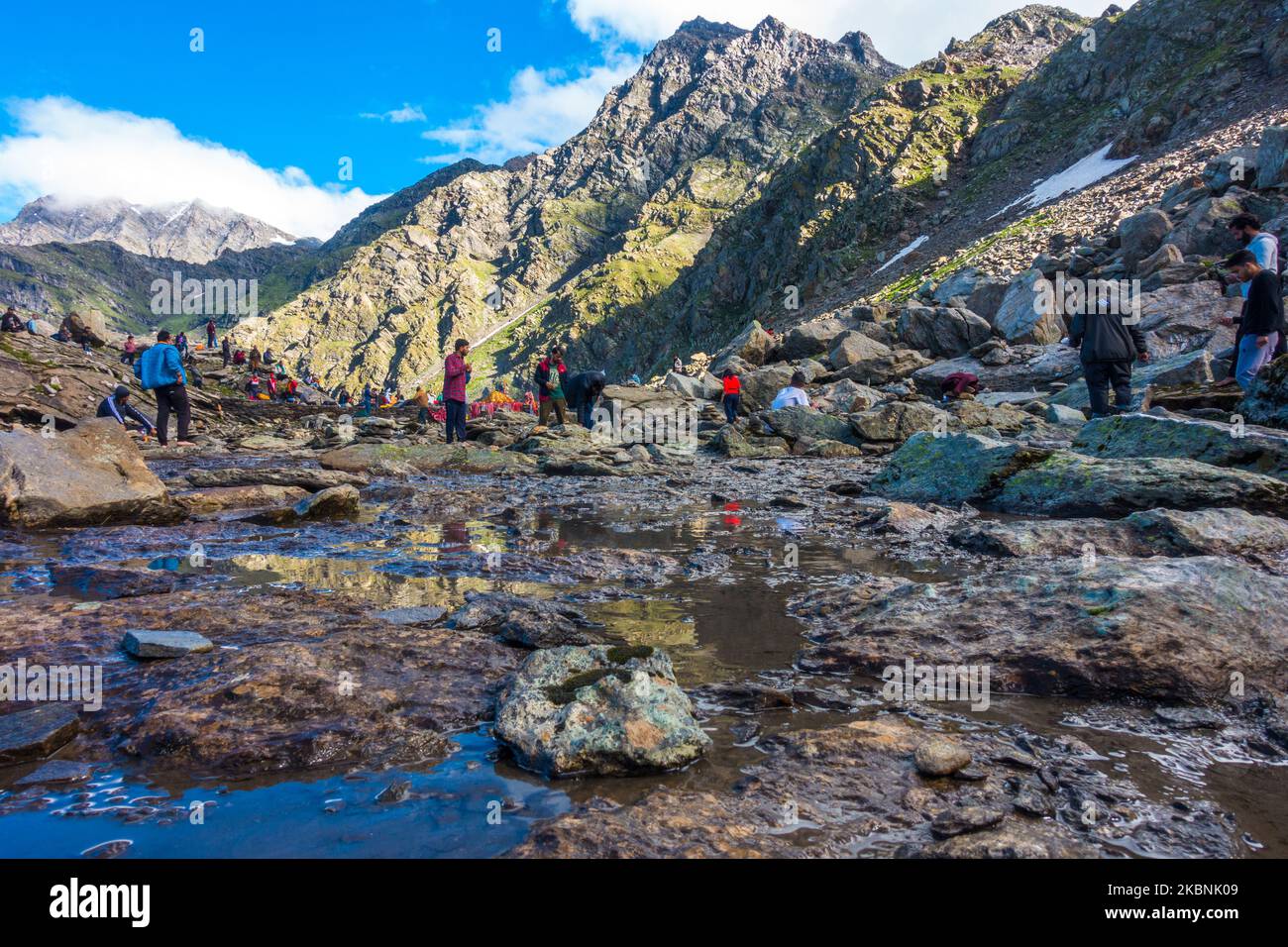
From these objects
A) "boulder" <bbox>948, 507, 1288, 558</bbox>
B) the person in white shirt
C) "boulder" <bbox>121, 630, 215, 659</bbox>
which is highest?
the person in white shirt

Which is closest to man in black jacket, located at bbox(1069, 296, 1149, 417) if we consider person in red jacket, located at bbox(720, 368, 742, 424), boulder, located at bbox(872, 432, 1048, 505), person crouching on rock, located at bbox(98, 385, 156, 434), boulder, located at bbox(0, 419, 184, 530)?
boulder, located at bbox(872, 432, 1048, 505)

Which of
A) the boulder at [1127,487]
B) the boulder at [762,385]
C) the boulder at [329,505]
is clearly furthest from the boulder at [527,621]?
the boulder at [762,385]

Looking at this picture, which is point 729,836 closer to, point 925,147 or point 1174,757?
point 1174,757

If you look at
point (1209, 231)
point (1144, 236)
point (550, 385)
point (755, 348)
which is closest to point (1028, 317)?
point (1144, 236)

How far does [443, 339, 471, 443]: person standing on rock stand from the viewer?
19734 mm

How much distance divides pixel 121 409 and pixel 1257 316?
1038 inches

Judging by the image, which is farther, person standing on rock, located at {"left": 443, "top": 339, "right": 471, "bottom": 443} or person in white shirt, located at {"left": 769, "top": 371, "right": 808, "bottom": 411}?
person in white shirt, located at {"left": 769, "top": 371, "right": 808, "bottom": 411}

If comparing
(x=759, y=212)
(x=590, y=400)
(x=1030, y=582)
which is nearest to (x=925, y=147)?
(x=759, y=212)

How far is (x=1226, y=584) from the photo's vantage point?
3953 millimetres

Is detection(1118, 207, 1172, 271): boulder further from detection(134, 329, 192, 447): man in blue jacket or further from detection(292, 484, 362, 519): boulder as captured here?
detection(134, 329, 192, 447): man in blue jacket

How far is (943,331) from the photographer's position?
1131 inches

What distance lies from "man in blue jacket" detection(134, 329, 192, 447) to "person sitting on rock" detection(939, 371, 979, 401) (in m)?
21.4

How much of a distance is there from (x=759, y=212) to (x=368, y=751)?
12660 centimetres

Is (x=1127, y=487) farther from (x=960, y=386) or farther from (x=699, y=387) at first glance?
(x=699, y=387)
